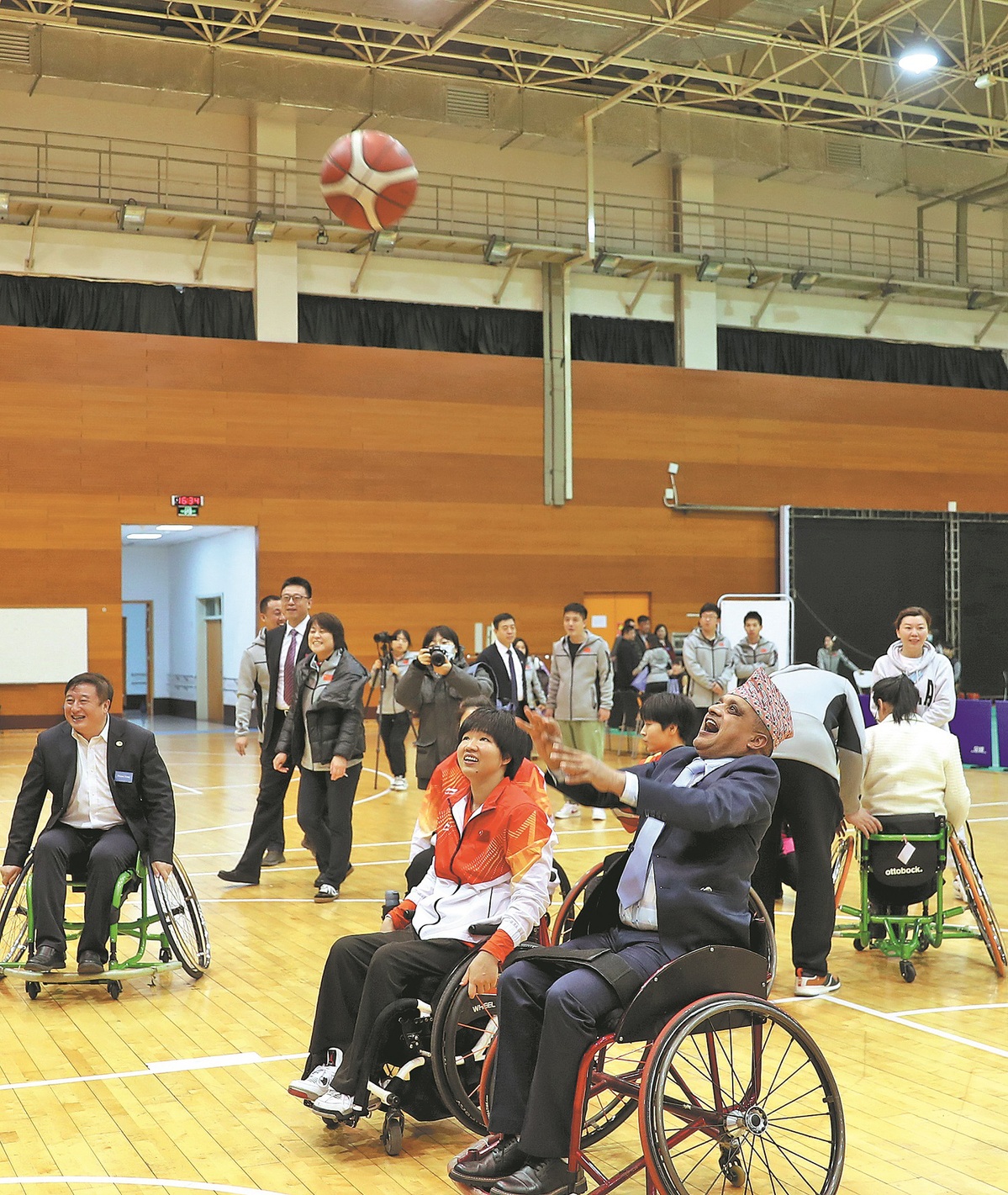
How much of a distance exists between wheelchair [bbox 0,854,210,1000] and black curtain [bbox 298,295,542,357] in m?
14.8

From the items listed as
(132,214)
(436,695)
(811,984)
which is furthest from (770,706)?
(132,214)

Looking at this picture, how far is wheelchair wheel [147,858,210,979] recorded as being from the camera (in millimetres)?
5387

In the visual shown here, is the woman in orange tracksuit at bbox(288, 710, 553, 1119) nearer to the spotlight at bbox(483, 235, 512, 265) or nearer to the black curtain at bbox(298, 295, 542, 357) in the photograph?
the black curtain at bbox(298, 295, 542, 357)

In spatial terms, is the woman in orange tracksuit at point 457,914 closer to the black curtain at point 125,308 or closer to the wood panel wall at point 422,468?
the wood panel wall at point 422,468

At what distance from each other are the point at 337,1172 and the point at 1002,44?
59.7 feet

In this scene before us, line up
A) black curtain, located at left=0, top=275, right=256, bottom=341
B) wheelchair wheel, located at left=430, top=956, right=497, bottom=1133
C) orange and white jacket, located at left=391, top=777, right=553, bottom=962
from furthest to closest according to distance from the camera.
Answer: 1. black curtain, located at left=0, top=275, right=256, bottom=341
2. orange and white jacket, located at left=391, top=777, right=553, bottom=962
3. wheelchair wheel, located at left=430, top=956, right=497, bottom=1133

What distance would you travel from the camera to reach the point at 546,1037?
2.98 metres

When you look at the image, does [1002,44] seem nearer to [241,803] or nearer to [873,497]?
[873,497]

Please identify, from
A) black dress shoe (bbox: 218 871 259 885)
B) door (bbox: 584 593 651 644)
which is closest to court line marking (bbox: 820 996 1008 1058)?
black dress shoe (bbox: 218 871 259 885)

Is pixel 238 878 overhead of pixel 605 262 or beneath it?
beneath

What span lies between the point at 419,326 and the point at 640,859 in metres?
17.7

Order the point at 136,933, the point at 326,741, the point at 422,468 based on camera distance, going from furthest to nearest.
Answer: the point at 422,468 < the point at 326,741 < the point at 136,933

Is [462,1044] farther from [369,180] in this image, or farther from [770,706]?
[369,180]

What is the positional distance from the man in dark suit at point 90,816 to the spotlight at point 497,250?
15206 millimetres
